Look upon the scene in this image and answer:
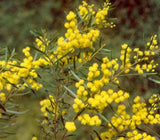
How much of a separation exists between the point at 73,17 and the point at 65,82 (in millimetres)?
212

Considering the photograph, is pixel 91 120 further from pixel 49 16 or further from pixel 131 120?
pixel 49 16

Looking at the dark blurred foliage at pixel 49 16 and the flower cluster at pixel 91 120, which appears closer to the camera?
the flower cluster at pixel 91 120

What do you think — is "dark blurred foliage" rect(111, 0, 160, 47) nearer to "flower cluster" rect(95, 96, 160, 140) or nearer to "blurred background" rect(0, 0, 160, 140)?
"blurred background" rect(0, 0, 160, 140)

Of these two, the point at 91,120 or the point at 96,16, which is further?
the point at 96,16

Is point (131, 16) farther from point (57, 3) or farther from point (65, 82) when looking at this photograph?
point (65, 82)

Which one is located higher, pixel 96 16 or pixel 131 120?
pixel 96 16

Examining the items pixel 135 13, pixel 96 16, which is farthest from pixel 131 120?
pixel 135 13

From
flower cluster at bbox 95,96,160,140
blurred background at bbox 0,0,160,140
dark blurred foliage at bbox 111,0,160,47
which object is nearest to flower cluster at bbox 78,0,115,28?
flower cluster at bbox 95,96,160,140

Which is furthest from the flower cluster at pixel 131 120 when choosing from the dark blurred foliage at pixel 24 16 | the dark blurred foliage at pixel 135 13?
the dark blurred foliage at pixel 135 13

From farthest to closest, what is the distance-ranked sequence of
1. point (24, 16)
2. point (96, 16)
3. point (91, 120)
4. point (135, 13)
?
point (135, 13) → point (24, 16) → point (96, 16) → point (91, 120)

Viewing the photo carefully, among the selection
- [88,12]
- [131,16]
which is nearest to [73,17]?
[88,12]

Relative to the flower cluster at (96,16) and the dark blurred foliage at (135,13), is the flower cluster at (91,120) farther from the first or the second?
the dark blurred foliage at (135,13)

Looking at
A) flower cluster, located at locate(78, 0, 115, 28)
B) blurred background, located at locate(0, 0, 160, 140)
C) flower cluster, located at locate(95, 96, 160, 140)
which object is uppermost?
blurred background, located at locate(0, 0, 160, 140)

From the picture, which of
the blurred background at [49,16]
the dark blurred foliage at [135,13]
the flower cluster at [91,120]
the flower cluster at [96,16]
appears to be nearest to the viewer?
the flower cluster at [91,120]
